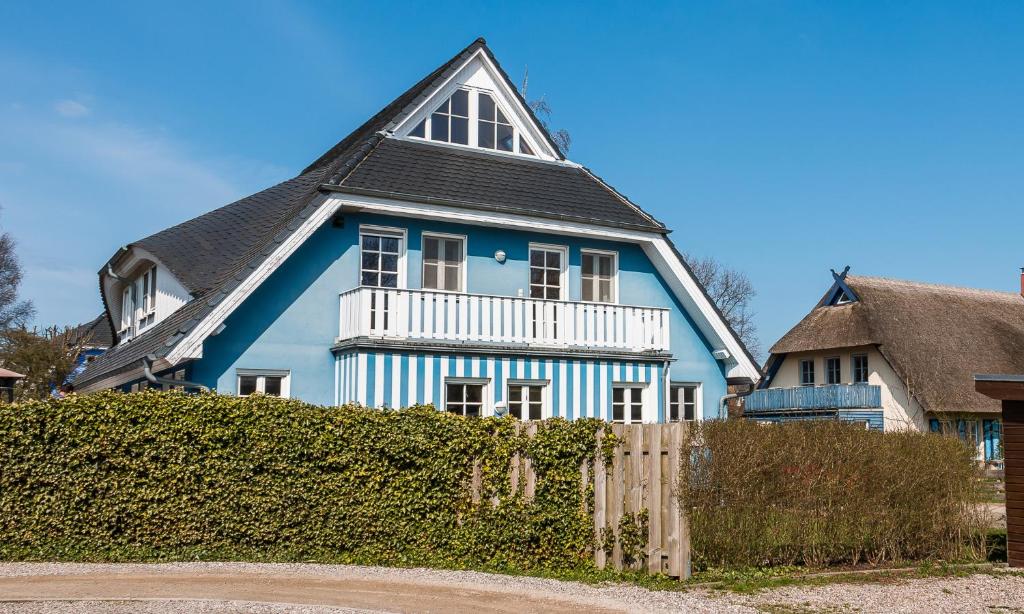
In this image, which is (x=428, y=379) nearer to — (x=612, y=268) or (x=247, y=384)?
(x=247, y=384)


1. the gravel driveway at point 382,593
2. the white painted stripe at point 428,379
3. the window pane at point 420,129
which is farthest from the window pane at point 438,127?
the gravel driveway at point 382,593

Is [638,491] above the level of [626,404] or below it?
below

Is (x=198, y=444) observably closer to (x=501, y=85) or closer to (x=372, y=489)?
(x=372, y=489)

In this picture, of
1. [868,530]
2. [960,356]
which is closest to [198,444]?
[868,530]

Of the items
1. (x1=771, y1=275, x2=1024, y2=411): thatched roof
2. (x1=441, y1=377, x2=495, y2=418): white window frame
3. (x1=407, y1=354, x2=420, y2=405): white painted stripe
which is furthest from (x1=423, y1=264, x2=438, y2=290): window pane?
(x1=771, y1=275, x2=1024, y2=411): thatched roof

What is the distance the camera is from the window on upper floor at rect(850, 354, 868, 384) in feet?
135

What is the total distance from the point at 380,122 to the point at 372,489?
12940mm

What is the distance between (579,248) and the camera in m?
21.1

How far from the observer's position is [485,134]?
21.7 meters

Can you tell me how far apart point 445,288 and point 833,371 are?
92.9ft

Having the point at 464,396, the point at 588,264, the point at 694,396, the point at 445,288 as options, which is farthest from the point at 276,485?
the point at 694,396

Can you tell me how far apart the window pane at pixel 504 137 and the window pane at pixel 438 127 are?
4.47ft

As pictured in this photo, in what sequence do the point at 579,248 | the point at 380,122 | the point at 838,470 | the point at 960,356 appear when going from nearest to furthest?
the point at 838,470
the point at 579,248
the point at 380,122
the point at 960,356

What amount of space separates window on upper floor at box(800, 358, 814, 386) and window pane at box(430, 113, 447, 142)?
28451 mm
